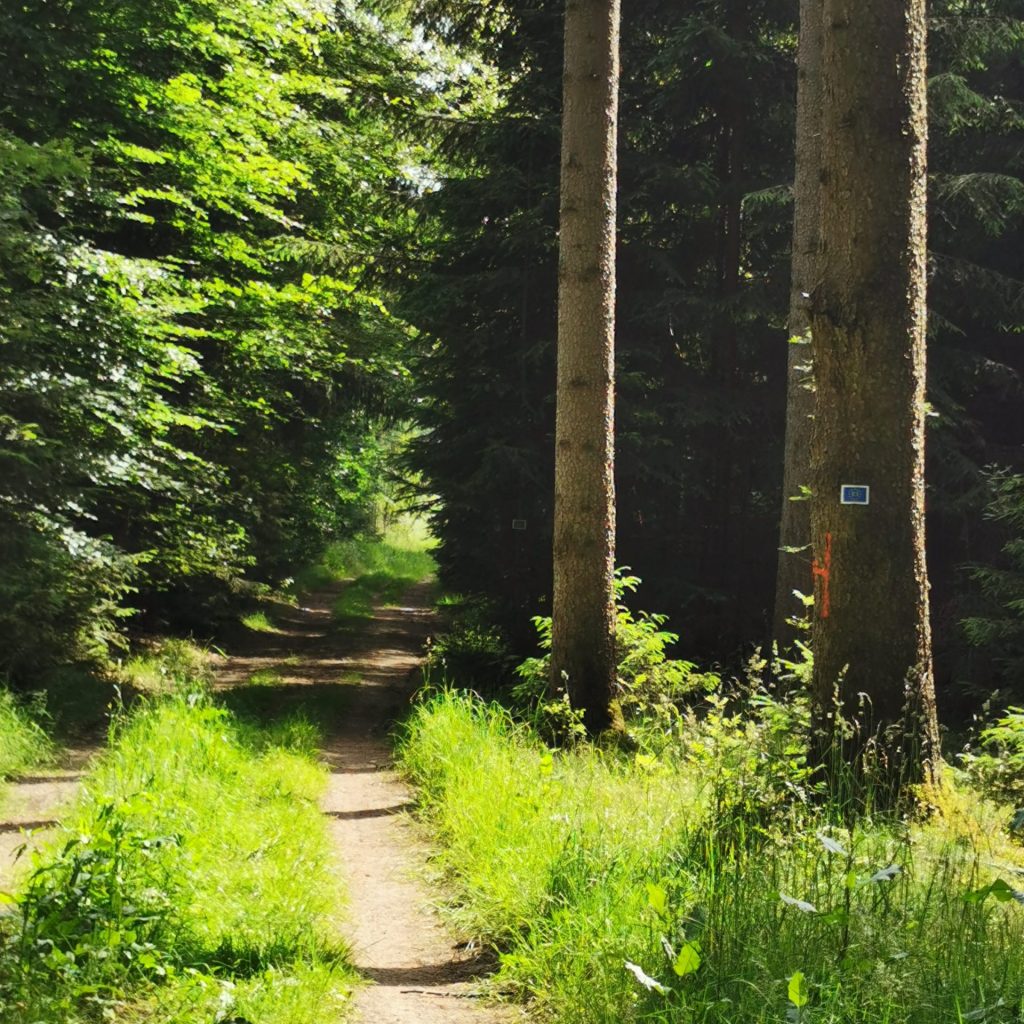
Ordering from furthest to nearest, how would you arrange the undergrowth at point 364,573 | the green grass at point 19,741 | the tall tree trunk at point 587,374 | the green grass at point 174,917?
the undergrowth at point 364,573, the tall tree trunk at point 587,374, the green grass at point 19,741, the green grass at point 174,917

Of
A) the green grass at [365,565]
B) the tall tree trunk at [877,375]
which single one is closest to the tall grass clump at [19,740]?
the tall tree trunk at [877,375]

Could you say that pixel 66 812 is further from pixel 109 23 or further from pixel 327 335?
pixel 327 335

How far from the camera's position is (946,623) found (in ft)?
46.8

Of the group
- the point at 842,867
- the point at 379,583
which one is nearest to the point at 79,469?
the point at 842,867

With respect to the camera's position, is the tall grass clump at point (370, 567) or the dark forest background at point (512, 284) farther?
the tall grass clump at point (370, 567)

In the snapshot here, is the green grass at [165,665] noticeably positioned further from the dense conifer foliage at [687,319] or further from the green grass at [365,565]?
the green grass at [365,565]

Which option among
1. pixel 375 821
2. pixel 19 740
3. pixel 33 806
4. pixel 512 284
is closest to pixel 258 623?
pixel 512 284

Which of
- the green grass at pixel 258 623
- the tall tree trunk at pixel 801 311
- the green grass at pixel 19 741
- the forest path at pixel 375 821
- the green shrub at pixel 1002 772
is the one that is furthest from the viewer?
the green grass at pixel 258 623

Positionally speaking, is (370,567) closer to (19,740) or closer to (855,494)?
(19,740)

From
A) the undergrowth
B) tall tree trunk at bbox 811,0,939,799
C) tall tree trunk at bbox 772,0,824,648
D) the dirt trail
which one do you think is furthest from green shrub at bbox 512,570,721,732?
the undergrowth

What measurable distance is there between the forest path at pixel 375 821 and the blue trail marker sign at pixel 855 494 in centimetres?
327

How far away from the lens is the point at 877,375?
6.33 metres

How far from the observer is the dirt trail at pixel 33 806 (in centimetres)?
639

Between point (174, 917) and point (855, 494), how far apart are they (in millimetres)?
4289
